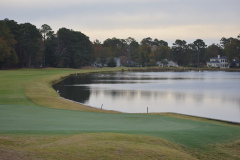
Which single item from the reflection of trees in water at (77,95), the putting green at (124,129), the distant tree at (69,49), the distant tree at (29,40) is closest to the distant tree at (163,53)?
the distant tree at (69,49)

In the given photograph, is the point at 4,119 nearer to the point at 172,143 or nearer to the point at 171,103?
the point at 172,143

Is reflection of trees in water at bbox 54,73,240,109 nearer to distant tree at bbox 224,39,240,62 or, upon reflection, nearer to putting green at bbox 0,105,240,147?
putting green at bbox 0,105,240,147

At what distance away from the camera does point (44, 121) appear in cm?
1761

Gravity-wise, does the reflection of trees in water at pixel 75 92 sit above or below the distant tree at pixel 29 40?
below

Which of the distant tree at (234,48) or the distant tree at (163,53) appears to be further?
the distant tree at (163,53)

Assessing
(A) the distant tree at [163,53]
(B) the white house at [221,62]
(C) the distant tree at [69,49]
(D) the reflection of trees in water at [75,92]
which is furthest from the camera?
(A) the distant tree at [163,53]

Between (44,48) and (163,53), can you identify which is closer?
(44,48)

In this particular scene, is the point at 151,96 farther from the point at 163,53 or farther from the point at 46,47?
the point at 163,53

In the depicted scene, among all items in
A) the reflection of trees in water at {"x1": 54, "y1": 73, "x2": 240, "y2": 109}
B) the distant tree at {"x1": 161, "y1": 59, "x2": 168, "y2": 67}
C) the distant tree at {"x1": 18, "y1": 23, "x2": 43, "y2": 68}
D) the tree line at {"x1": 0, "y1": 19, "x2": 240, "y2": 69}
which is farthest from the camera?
the distant tree at {"x1": 161, "y1": 59, "x2": 168, "y2": 67}

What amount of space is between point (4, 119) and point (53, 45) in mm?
121560

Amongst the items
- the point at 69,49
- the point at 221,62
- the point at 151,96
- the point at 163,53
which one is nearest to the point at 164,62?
the point at 163,53

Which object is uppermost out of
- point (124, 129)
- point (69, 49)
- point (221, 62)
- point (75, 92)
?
point (69, 49)

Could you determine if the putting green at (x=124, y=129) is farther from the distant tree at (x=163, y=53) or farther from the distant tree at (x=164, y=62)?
the distant tree at (x=163, y=53)

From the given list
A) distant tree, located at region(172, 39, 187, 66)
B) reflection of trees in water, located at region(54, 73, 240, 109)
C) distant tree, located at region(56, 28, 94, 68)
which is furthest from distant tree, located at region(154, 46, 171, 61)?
reflection of trees in water, located at region(54, 73, 240, 109)
